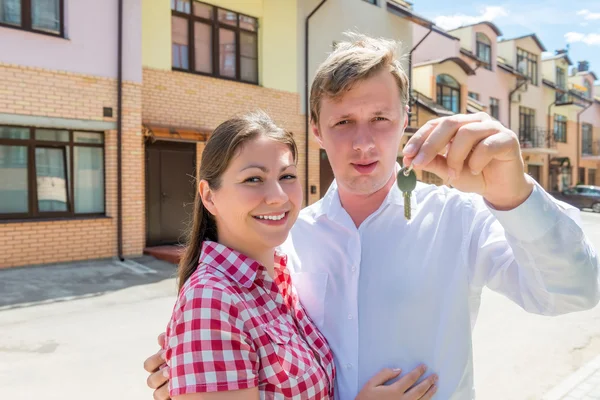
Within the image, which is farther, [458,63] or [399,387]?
[458,63]

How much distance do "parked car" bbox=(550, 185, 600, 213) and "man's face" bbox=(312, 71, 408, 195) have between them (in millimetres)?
28096

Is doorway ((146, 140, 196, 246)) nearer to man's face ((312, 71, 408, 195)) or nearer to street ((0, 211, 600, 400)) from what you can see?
street ((0, 211, 600, 400))

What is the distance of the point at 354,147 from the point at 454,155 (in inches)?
20.5

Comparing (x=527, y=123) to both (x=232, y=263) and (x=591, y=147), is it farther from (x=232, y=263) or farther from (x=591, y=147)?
(x=232, y=263)

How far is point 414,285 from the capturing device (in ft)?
5.33

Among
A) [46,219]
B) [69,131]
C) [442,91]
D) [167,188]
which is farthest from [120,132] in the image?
[442,91]

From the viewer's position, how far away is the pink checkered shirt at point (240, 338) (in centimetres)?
124

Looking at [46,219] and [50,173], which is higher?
[50,173]

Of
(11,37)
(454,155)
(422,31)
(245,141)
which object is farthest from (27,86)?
(422,31)

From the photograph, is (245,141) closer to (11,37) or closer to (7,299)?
(7,299)

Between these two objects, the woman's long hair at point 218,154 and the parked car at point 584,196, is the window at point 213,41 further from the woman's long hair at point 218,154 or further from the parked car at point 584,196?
the parked car at point 584,196

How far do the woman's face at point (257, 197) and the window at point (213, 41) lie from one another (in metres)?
10.3

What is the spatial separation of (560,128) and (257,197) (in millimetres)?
34928

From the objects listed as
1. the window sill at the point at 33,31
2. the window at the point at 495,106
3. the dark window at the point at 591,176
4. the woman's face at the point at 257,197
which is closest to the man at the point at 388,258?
the woman's face at the point at 257,197
